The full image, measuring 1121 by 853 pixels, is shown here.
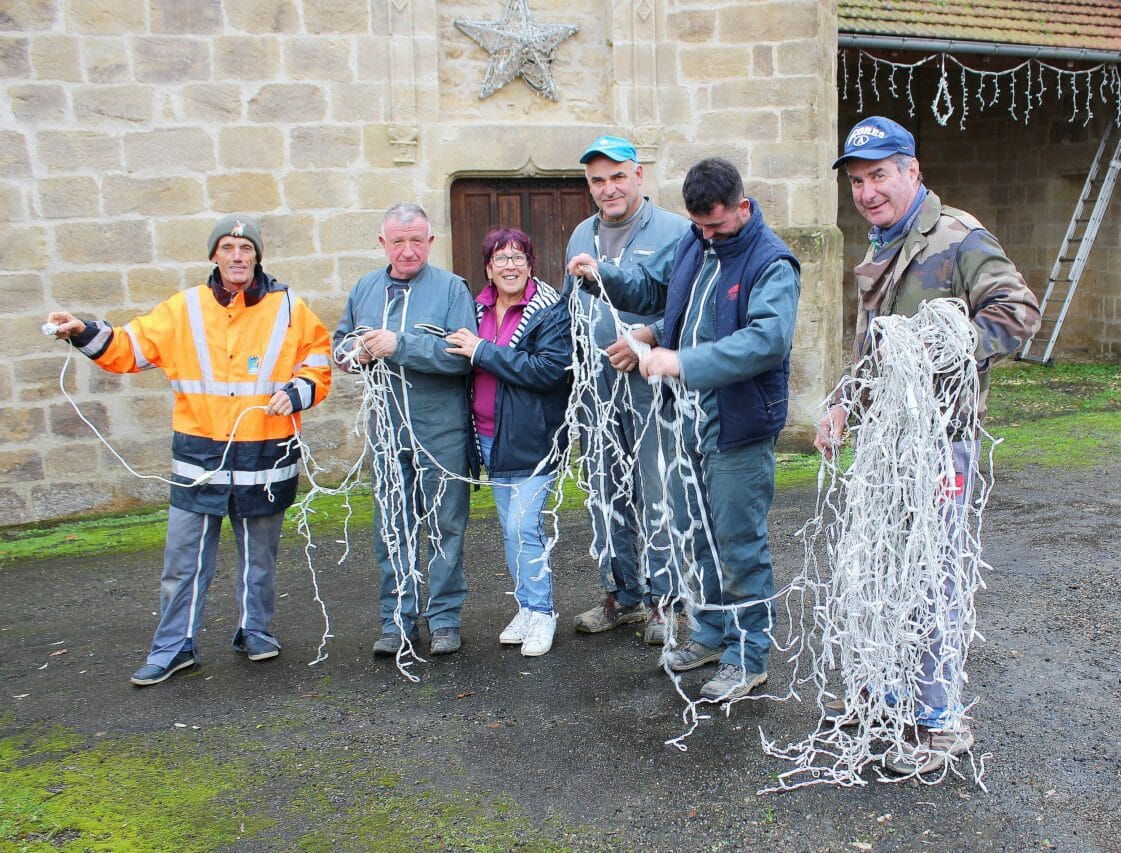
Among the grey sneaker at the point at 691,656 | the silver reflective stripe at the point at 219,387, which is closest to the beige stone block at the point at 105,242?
the silver reflective stripe at the point at 219,387

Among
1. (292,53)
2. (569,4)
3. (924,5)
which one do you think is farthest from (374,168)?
(924,5)

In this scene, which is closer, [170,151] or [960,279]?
[960,279]

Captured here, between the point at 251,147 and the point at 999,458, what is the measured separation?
6096 mm

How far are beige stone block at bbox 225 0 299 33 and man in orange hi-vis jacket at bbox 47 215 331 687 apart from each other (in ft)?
11.8

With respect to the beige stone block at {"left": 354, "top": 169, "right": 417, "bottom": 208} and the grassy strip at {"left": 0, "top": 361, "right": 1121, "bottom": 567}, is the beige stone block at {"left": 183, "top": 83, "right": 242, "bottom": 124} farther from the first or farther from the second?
the grassy strip at {"left": 0, "top": 361, "right": 1121, "bottom": 567}

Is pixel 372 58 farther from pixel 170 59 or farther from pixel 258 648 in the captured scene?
pixel 258 648

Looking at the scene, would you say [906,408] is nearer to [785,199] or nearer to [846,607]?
[846,607]

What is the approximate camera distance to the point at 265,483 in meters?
4.45

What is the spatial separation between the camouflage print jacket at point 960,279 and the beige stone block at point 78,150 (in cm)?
569

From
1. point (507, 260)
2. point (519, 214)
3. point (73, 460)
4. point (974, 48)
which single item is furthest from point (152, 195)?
point (974, 48)

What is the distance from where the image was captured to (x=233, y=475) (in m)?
4.41

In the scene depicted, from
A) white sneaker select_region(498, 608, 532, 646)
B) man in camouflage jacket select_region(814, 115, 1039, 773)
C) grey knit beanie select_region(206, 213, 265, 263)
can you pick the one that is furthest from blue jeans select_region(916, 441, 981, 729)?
grey knit beanie select_region(206, 213, 265, 263)

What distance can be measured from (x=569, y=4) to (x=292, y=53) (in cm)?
213

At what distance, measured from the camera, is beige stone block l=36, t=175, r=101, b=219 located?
7.08 m
